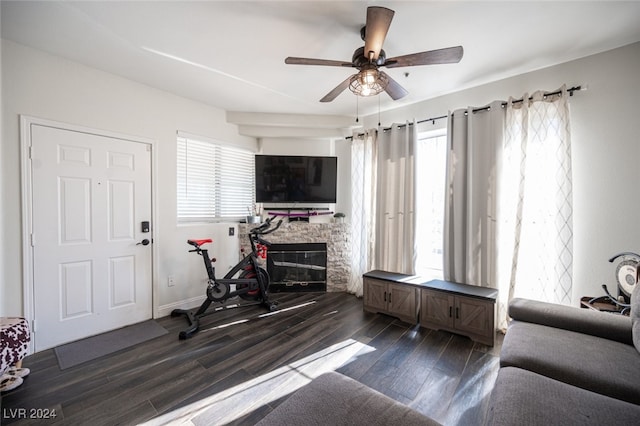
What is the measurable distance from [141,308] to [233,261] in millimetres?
1309

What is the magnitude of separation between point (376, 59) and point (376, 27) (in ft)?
0.93

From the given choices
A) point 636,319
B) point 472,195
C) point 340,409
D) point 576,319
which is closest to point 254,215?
point 472,195

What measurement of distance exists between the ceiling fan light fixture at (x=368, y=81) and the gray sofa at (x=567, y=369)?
6.94 feet

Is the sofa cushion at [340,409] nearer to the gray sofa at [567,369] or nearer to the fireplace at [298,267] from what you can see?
the gray sofa at [567,369]

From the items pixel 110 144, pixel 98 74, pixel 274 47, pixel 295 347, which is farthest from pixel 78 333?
pixel 274 47

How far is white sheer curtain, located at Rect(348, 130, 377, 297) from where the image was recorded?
382 cm

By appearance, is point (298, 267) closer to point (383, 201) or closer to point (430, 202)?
point (383, 201)

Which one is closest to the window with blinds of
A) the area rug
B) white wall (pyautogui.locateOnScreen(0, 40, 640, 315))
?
white wall (pyautogui.locateOnScreen(0, 40, 640, 315))

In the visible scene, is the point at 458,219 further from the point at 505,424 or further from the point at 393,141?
the point at 505,424

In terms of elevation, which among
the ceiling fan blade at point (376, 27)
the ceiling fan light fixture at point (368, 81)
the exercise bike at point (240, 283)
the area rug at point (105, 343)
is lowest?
the area rug at point (105, 343)

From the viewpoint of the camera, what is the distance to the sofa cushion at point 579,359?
123cm

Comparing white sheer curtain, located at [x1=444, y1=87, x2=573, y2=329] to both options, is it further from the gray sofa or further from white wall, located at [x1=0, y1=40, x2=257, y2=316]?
white wall, located at [x1=0, y1=40, x2=257, y2=316]

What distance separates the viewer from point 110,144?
278cm

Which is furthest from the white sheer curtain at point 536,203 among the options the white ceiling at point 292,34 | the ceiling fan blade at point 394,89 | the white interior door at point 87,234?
the white interior door at point 87,234
